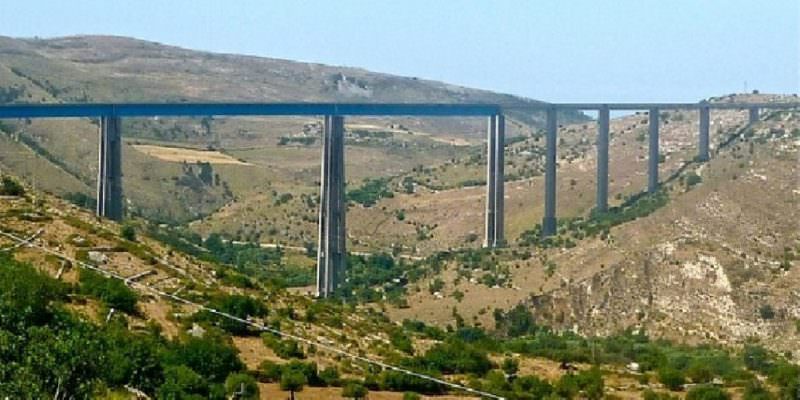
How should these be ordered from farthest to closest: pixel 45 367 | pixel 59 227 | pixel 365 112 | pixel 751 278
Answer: pixel 365 112
pixel 751 278
pixel 59 227
pixel 45 367

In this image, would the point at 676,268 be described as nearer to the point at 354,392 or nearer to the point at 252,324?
the point at 252,324

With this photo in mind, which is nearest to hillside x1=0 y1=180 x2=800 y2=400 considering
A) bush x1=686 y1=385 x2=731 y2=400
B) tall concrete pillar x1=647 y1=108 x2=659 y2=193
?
bush x1=686 y1=385 x2=731 y2=400

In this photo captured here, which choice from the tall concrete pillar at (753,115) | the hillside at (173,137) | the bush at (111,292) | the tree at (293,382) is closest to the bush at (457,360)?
the tree at (293,382)

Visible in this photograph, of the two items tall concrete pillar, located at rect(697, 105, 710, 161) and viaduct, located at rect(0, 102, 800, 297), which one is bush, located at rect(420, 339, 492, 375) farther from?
tall concrete pillar, located at rect(697, 105, 710, 161)

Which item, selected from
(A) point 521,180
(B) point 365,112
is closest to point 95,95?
(A) point 521,180

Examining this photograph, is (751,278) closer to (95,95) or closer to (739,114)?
(739,114)

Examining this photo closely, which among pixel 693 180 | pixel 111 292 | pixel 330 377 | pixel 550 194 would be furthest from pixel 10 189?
pixel 693 180

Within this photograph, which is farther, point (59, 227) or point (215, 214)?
point (215, 214)

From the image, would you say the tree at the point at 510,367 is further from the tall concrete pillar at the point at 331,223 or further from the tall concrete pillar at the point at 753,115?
the tall concrete pillar at the point at 753,115

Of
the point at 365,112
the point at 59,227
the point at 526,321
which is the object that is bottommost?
the point at 526,321
